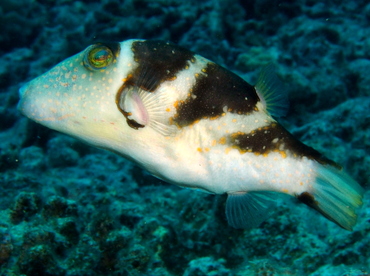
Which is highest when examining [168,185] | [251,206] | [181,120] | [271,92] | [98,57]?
[271,92]

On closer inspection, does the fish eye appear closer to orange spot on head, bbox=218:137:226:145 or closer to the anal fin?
orange spot on head, bbox=218:137:226:145

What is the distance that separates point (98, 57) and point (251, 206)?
1.64m

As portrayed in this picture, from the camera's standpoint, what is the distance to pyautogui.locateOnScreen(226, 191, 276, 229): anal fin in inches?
84.9

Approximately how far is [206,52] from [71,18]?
4.40m

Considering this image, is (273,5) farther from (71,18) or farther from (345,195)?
(345,195)

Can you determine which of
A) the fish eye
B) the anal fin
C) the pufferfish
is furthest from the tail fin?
the fish eye

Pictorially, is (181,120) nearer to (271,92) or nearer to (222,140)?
(222,140)

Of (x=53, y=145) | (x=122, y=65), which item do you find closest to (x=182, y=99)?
(x=122, y=65)

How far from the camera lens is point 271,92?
209 centimetres

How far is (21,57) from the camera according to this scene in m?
7.46

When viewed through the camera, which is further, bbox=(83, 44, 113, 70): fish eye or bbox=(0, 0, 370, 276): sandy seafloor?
bbox=(0, 0, 370, 276): sandy seafloor

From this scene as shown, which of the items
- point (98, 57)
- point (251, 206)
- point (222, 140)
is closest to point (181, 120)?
point (222, 140)

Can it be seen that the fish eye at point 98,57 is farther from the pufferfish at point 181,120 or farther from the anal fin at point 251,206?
the anal fin at point 251,206

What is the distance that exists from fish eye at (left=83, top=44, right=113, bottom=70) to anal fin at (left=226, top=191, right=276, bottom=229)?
1.40m
